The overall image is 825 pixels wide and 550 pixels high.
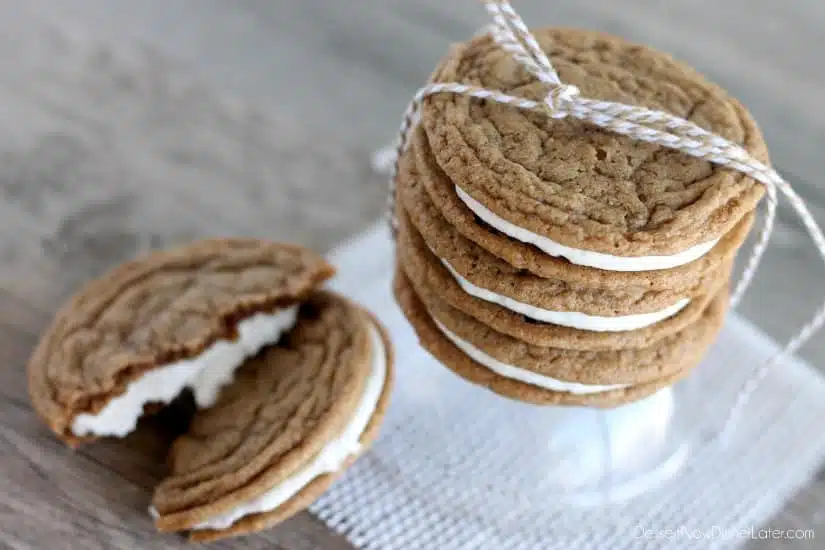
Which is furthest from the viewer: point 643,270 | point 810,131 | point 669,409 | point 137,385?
point 810,131

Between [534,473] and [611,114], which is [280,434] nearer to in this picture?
[534,473]

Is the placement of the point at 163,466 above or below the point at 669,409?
below

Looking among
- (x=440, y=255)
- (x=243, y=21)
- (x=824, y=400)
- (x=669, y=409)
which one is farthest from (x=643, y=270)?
(x=243, y=21)

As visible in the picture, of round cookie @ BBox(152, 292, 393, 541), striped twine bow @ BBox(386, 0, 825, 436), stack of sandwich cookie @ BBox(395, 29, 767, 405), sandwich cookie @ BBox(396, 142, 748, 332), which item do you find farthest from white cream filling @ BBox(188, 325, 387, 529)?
striped twine bow @ BBox(386, 0, 825, 436)

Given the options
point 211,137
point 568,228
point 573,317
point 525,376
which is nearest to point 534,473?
point 525,376

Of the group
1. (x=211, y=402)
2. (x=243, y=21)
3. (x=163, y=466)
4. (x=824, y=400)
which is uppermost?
(x=824, y=400)

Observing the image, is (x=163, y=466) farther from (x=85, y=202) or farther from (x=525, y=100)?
(x=525, y=100)

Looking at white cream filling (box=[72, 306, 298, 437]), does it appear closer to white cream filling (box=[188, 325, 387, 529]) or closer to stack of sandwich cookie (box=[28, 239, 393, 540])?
stack of sandwich cookie (box=[28, 239, 393, 540])
